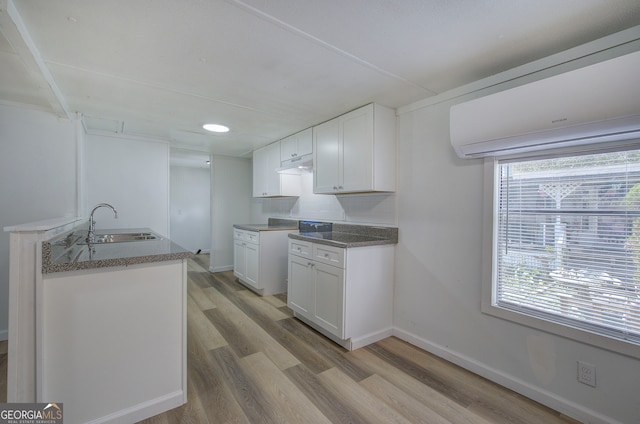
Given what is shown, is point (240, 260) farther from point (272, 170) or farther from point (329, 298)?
point (329, 298)

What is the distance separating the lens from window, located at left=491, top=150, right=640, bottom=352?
151cm

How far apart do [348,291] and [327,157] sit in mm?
1438

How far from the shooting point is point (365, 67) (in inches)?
74.2

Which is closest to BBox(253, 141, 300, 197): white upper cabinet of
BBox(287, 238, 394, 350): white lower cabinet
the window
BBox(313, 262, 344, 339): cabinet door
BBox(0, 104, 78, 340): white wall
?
BBox(287, 238, 394, 350): white lower cabinet

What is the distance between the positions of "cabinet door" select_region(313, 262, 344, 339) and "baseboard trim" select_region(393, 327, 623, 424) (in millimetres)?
722

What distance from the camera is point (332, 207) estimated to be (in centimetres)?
350

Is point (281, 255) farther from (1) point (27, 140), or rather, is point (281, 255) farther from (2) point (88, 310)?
(1) point (27, 140)

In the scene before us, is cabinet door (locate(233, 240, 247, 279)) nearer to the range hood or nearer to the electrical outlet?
the range hood

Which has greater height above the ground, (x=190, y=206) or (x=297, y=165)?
(x=297, y=165)

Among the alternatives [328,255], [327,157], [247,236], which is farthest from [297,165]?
[328,255]

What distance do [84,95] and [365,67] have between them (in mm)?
2463

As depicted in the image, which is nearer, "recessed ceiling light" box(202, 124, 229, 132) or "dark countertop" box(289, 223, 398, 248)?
"dark countertop" box(289, 223, 398, 248)

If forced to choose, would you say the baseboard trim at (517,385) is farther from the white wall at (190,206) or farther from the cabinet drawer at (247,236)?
the white wall at (190,206)

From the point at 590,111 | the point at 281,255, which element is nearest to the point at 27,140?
the point at 281,255
